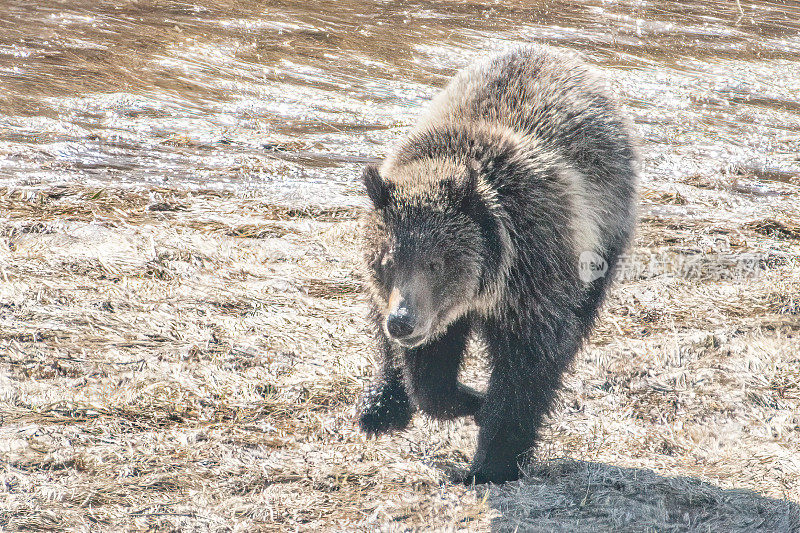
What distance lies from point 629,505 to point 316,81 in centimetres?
701

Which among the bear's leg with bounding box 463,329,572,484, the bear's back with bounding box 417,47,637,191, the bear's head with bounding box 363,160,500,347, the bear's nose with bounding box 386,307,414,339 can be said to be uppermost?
the bear's back with bounding box 417,47,637,191

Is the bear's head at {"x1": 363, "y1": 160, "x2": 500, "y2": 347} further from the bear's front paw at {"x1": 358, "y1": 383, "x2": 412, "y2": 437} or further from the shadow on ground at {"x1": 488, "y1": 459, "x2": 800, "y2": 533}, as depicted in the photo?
the shadow on ground at {"x1": 488, "y1": 459, "x2": 800, "y2": 533}

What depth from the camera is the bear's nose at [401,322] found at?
347 cm

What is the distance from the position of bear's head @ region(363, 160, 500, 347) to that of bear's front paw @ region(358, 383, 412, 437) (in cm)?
78

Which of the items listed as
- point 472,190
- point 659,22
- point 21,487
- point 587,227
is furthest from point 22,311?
point 659,22

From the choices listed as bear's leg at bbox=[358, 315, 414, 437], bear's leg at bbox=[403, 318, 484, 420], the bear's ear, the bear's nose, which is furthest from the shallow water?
the bear's nose

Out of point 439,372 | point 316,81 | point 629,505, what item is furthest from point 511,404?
point 316,81

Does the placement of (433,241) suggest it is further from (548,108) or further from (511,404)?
(548,108)

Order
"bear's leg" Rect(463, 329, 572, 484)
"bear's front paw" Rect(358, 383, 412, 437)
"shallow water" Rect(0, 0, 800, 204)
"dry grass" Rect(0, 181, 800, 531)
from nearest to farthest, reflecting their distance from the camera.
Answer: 1. "dry grass" Rect(0, 181, 800, 531)
2. "bear's leg" Rect(463, 329, 572, 484)
3. "bear's front paw" Rect(358, 383, 412, 437)
4. "shallow water" Rect(0, 0, 800, 204)

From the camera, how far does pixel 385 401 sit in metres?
4.45

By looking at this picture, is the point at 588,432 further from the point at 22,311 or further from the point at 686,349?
the point at 22,311

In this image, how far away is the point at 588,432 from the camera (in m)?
4.49

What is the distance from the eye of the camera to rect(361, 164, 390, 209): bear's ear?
12.2 feet

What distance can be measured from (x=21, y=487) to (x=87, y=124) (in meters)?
5.26
